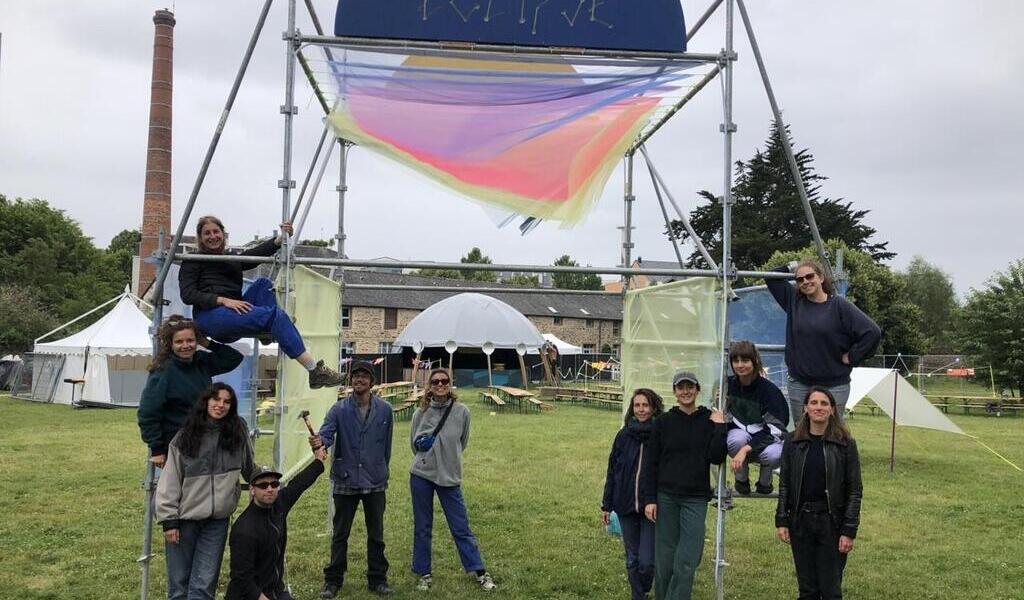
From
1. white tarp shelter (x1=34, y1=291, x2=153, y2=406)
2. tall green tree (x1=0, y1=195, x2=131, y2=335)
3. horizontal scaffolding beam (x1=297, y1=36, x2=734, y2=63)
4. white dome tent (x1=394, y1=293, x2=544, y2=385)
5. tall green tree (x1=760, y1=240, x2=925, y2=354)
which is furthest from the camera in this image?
tall green tree (x1=0, y1=195, x2=131, y2=335)

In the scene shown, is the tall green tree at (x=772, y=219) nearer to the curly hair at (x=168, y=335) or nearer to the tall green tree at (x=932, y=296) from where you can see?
the tall green tree at (x=932, y=296)

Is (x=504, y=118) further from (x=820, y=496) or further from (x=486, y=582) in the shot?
(x=486, y=582)

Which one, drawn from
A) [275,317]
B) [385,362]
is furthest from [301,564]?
[385,362]

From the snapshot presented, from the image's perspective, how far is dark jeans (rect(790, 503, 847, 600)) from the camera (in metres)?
4.73

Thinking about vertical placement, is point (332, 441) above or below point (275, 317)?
below

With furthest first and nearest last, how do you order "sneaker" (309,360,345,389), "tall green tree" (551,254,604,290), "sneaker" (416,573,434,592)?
1. "tall green tree" (551,254,604,290)
2. "sneaker" (416,573,434,592)
3. "sneaker" (309,360,345,389)

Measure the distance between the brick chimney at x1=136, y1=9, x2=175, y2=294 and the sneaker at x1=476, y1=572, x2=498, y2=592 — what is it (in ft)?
131

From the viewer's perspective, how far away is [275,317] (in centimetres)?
506

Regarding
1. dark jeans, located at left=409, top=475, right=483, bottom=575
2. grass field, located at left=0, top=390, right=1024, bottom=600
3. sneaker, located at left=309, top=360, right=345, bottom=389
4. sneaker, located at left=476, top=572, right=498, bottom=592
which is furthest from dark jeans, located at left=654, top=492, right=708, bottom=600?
sneaker, located at left=309, top=360, right=345, bottom=389

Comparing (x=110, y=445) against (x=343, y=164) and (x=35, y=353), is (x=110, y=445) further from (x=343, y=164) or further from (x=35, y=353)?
(x=35, y=353)

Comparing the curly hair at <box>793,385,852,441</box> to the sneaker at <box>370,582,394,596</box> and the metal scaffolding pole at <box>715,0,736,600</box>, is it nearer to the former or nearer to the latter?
the metal scaffolding pole at <box>715,0,736,600</box>

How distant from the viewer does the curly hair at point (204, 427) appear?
458cm

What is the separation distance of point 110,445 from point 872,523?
45.7ft

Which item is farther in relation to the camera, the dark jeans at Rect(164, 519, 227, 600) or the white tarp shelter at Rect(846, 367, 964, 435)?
the white tarp shelter at Rect(846, 367, 964, 435)
